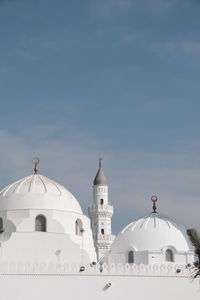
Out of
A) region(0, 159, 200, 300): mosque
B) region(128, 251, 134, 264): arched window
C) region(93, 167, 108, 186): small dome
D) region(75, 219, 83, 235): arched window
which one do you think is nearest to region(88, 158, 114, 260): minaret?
region(93, 167, 108, 186): small dome

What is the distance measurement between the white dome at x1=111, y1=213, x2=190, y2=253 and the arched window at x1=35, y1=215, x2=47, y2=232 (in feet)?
17.6

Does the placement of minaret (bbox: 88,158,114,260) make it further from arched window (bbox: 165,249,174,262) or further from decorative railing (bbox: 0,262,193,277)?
decorative railing (bbox: 0,262,193,277)

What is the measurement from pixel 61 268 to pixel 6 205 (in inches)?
302

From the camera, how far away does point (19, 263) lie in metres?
35.7

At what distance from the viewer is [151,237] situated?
40469mm

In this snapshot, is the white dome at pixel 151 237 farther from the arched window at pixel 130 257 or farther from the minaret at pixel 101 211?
the minaret at pixel 101 211

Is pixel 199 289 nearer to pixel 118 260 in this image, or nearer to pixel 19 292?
pixel 118 260

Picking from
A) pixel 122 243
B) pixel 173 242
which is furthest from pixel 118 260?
pixel 173 242

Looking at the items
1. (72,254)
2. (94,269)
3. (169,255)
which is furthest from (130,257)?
(94,269)

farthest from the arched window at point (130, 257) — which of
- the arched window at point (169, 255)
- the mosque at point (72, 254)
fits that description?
the arched window at point (169, 255)

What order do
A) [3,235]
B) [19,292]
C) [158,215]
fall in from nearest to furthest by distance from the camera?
1. [19,292]
2. [3,235]
3. [158,215]

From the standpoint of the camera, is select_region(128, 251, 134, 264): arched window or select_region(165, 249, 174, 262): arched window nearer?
select_region(165, 249, 174, 262): arched window

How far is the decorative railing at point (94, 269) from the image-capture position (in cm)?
3500

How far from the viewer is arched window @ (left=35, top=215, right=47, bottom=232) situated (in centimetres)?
3992
